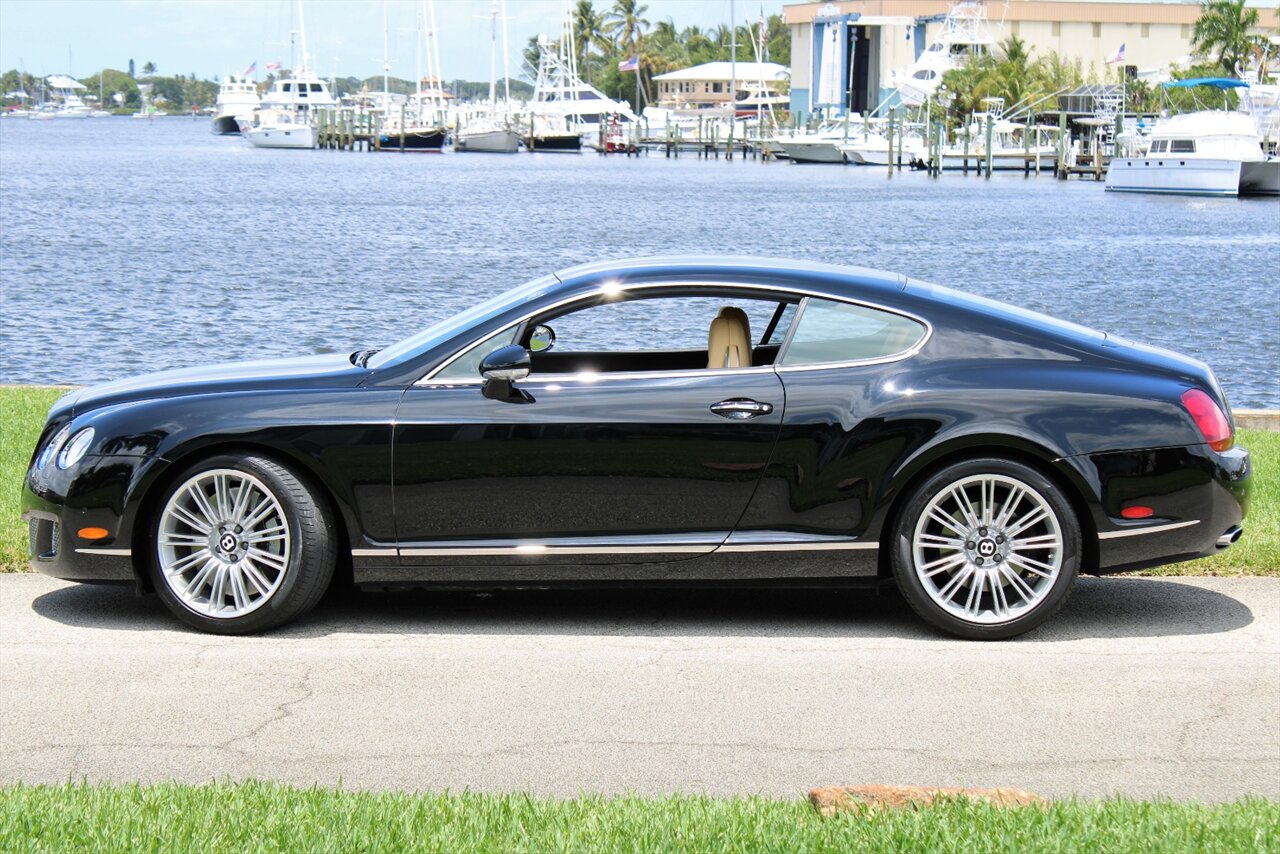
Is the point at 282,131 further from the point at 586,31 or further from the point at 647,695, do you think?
the point at 647,695

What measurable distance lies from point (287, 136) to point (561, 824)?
138m

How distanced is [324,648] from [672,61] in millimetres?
196984

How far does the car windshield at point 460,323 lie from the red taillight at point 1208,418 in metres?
2.61

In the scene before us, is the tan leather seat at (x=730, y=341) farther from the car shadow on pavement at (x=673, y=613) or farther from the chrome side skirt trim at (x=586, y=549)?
the car shadow on pavement at (x=673, y=613)

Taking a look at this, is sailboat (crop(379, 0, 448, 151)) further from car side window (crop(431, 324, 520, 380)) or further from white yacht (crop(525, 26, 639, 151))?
car side window (crop(431, 324, 520, 380))

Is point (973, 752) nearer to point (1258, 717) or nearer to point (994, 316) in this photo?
point (1258, 717)

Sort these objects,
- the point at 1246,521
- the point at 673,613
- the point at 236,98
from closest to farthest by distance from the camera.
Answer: the point at 673,613 < the point at 1246,521 < the point at 236,98

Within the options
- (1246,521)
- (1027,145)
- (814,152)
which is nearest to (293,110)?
(814,152)

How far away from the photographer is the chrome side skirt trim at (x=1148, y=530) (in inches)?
253

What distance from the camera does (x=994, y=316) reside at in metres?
6.62

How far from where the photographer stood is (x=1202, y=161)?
72188 millimetres

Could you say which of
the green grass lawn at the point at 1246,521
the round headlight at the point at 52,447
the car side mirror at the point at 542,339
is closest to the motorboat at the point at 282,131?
the green grass lawn at the point at 1246,521

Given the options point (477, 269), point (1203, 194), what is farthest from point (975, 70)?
point (477, 269)

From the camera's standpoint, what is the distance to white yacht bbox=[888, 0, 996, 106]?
11288cm
